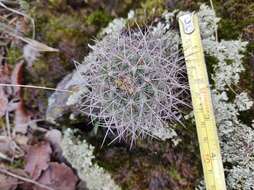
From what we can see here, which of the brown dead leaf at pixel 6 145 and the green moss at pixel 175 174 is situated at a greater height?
the brown dead leaf at pixel 6 145

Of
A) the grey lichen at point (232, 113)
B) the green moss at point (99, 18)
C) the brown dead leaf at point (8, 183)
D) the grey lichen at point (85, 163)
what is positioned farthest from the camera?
the brown dead leaf at point (8, 183)

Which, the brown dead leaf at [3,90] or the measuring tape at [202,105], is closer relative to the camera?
the measuring tape at [202,105]

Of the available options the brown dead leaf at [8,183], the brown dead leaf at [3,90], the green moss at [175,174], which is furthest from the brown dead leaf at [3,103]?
the green moss at [175,174]

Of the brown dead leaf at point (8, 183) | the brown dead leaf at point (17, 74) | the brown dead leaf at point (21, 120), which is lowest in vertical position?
the brown dead leaf at point (8, 183)

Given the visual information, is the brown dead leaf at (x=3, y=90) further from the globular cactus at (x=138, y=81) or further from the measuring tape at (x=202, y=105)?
the measuring tape at (x=202, y=105)

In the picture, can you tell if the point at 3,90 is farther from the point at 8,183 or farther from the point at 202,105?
the point at 202,105

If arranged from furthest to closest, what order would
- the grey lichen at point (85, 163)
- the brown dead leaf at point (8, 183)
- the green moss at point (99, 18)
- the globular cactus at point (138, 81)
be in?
the brown dead leaf at point (8, 183) → the green moss at point (99, 18) → the grey lichen at point (85, 163) → the globular cactus at point (138, 81)
